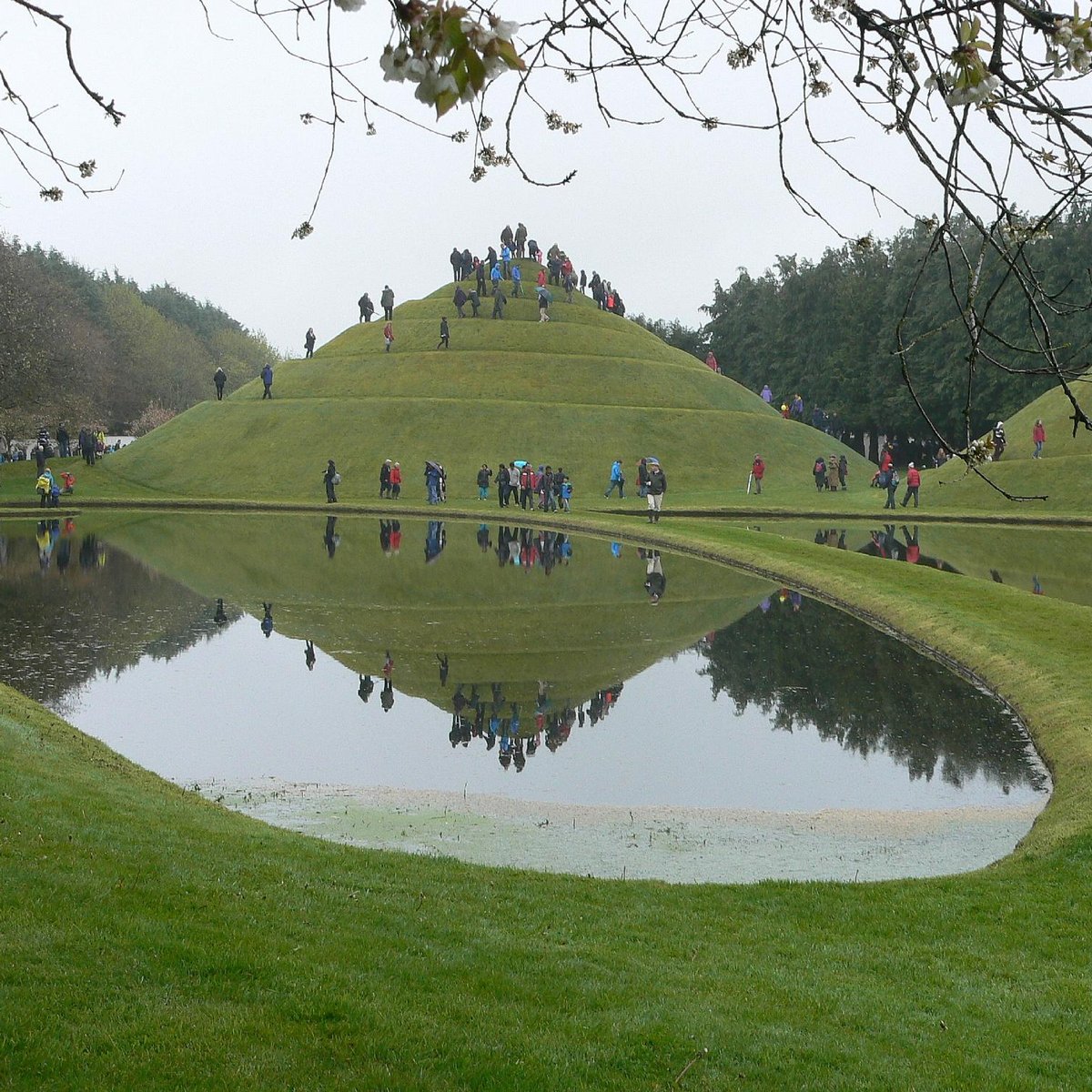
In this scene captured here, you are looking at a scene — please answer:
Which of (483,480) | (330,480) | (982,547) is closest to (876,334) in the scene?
(483,480)

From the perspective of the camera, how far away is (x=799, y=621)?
821 inches

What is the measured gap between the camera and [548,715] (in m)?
14.8

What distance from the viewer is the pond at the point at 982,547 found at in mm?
25266

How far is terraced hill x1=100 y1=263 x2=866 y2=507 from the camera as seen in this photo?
5475 centimetres

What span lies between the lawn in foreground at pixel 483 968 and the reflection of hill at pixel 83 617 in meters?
7.45

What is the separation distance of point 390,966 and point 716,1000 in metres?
1.52

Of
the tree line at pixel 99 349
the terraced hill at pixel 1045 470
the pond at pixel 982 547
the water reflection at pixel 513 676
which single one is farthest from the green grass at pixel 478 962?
the tree line at pixel 99 349

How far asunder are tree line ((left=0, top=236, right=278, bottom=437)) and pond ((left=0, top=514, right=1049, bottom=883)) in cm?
3146

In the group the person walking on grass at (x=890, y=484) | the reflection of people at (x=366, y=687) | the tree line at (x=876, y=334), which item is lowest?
the reflection of people at (x=366, y=687)

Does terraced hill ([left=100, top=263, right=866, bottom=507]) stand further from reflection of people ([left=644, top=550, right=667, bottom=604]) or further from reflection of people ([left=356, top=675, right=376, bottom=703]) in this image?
reflection of people ([left=356, top=675, right=376, bottom=703])

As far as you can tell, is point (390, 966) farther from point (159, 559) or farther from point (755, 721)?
point (159, 559)

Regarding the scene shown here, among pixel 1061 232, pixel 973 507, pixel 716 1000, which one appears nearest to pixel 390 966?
pixel 716 1000

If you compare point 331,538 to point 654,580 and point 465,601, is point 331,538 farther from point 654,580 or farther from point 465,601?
point 465,601

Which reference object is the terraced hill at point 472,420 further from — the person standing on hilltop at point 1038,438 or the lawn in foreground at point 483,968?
the lawn in foreground at point 483,968
